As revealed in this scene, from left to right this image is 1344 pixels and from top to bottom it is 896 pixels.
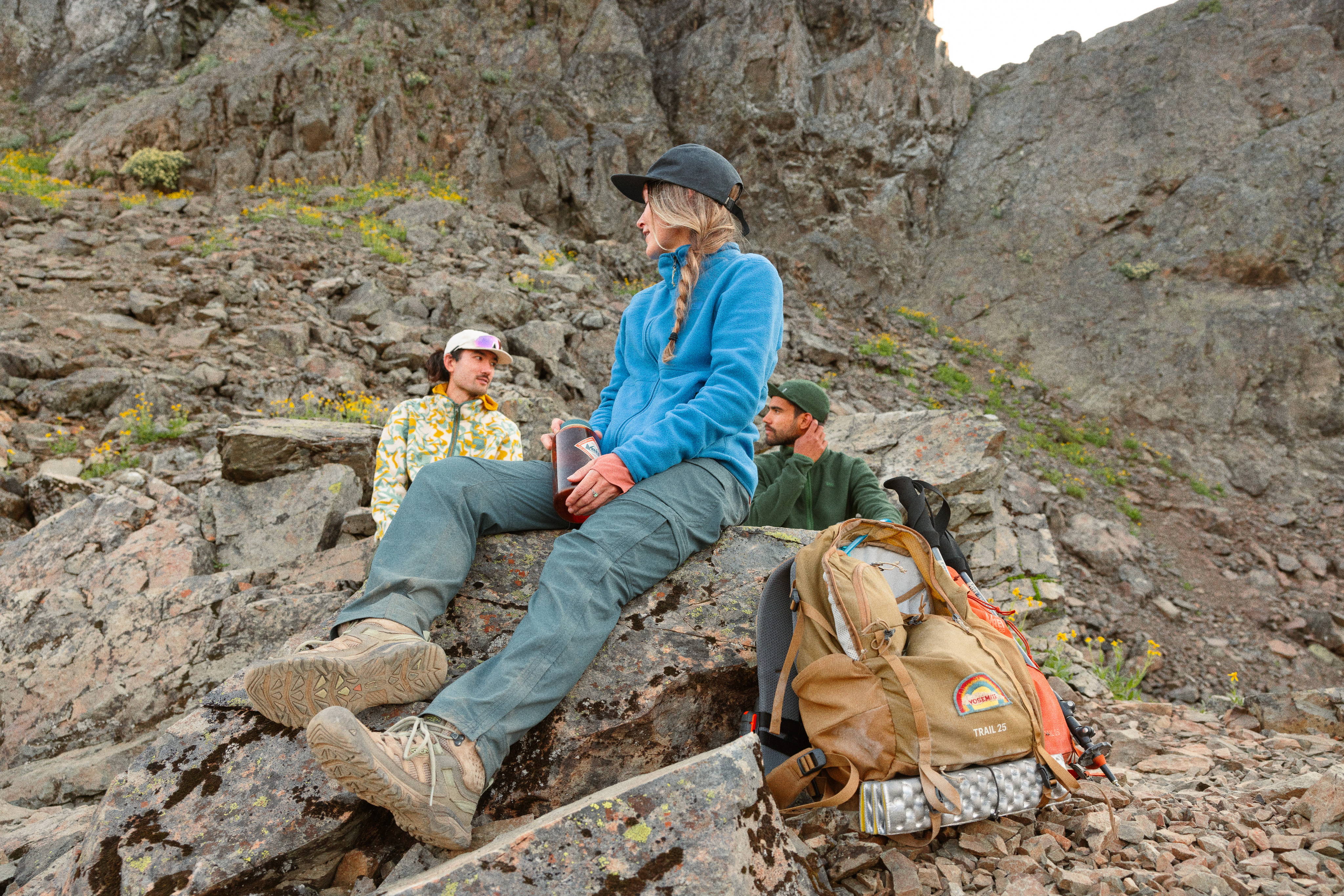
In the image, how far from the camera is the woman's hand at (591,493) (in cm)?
263

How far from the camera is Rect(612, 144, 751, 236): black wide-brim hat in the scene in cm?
290

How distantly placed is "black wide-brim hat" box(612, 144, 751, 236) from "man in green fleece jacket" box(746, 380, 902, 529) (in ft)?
7.74

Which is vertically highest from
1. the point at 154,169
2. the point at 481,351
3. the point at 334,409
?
the point at 154,169

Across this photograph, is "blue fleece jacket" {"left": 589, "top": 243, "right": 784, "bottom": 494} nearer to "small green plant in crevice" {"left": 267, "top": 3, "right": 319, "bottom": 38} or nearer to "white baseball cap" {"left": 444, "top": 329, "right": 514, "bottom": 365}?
"white baseball cap" {"left": 444, "top": 329, "right": 514, "bottom": 365}

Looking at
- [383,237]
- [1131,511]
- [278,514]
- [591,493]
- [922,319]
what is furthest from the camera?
[922,319]

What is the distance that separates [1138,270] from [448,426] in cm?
1738

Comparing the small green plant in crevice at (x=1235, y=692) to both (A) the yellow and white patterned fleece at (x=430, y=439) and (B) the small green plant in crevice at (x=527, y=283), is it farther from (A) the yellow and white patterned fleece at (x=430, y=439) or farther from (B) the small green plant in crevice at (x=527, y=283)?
(B) the small green plant in crevice at (x=527, y=283)

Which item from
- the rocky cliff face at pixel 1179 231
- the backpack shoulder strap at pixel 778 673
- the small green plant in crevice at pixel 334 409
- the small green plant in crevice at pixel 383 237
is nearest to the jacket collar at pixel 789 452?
→ the backpack shoulder strap at pixel 778 673

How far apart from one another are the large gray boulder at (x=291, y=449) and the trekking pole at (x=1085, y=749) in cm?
503

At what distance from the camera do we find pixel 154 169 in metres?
14.6

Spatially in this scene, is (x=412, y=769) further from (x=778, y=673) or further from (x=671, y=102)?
(x=671, y=102)

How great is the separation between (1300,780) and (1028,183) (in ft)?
63.7

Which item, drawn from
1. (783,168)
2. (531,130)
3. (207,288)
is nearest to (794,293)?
(783,168)

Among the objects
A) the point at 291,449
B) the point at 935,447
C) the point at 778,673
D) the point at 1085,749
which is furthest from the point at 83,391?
the point at 935,447
